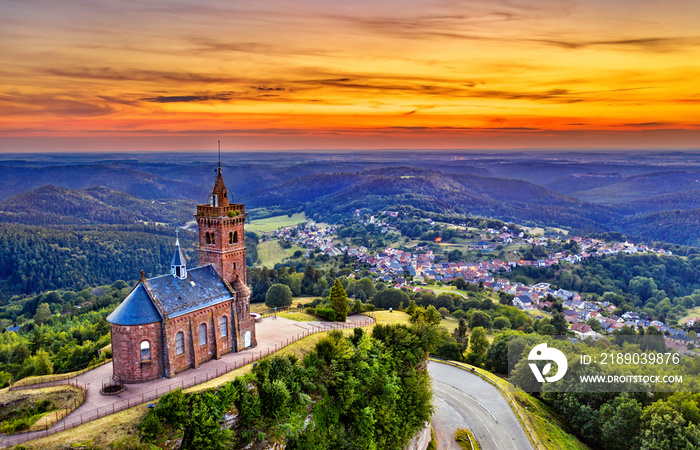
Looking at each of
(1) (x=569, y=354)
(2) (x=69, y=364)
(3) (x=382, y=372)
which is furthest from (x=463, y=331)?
(2) (x=69, y=364)

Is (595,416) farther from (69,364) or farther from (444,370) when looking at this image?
(69,364)

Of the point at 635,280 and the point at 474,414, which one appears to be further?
the point at 635,280

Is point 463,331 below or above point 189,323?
below

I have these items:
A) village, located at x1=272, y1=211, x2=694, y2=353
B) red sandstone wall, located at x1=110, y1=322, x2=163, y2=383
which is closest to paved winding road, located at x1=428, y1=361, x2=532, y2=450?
red sandstone wall, located at x1=110, y1=322, x2=163, y2=383

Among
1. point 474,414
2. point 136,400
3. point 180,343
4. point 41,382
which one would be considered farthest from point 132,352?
point 474,414

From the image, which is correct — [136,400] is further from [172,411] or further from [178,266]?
[178,266]
